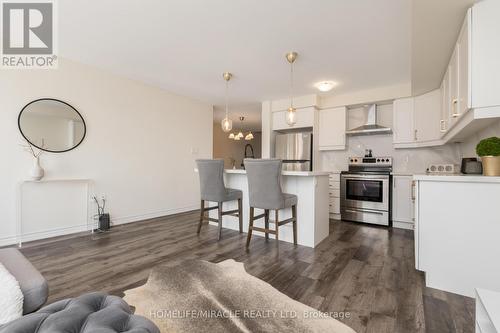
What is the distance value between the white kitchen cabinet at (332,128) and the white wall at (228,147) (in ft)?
11.3

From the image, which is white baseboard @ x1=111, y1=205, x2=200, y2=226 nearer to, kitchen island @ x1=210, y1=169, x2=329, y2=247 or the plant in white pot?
the plant in white pot

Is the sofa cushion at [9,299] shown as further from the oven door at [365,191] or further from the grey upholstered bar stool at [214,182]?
the oven door at [365,191]

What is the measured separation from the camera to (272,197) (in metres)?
2.59

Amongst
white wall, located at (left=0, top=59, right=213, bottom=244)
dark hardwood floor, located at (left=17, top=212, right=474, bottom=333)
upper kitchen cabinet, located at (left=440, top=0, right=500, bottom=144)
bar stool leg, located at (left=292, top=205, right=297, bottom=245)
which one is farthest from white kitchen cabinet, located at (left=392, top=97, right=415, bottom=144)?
white wall, located at (left=0, top=59, right=213, bottom=244)

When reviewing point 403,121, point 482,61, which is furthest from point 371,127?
point 482,61

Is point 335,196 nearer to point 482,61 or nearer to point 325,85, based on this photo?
point 325,85

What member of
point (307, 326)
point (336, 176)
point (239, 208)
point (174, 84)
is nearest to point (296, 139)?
point (336, 176)

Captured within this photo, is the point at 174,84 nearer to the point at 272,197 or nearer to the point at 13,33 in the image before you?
the point at 13,33

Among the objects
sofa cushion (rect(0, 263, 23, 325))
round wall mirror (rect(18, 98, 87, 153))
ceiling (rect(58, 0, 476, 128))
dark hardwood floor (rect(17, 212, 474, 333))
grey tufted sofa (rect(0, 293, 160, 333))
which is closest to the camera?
grey tufted sofa (rect(0, 293, 160, 333))

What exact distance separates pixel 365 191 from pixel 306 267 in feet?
8.04

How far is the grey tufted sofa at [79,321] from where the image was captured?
73 cm

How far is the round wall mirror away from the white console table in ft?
1.65

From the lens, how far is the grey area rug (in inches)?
52.6

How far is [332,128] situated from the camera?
4621mm
